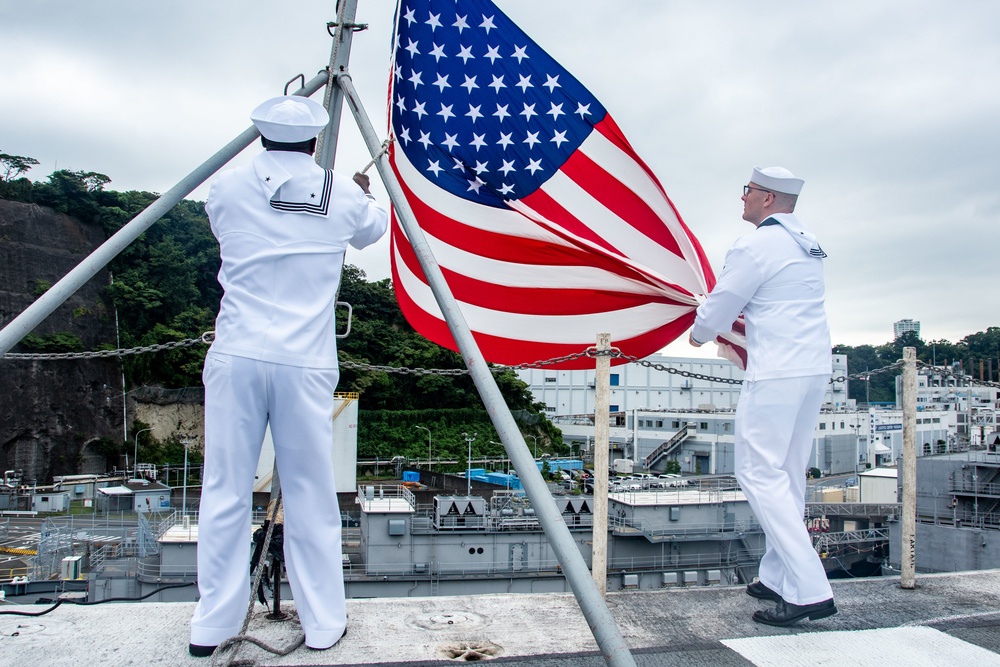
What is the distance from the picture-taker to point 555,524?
1592 mm

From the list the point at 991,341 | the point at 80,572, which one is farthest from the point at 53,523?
the point at 991,341

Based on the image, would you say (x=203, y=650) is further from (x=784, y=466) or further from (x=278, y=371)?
(x=784, y=466)

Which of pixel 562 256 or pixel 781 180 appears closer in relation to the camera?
pixel 781 180

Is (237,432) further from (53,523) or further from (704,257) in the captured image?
(53,523)

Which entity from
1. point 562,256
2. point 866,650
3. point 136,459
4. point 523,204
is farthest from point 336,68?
point 136,459

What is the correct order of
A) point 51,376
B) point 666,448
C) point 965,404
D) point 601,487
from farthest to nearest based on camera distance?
point 965,404 → point 666,448 → point 51,376 → point 601,487

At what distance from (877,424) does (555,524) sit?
42066 millimetres

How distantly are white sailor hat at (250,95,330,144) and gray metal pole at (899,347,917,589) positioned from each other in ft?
8.48

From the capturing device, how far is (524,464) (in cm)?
164

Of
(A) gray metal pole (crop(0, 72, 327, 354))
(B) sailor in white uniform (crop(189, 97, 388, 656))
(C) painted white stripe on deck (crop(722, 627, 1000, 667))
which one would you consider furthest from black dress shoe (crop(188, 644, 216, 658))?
(C) painted white stripe on deck (crop(722, 627, 1000, 667))

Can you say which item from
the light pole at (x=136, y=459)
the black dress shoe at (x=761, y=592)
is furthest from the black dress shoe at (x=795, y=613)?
the light pole at (x=136, y=459)

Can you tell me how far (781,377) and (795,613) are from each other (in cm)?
81

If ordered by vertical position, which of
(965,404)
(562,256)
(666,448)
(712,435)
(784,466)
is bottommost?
(666,448)

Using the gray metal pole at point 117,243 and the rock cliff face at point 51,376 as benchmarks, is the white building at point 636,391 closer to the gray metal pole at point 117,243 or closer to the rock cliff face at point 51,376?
the rock cliff face at point 51,376
